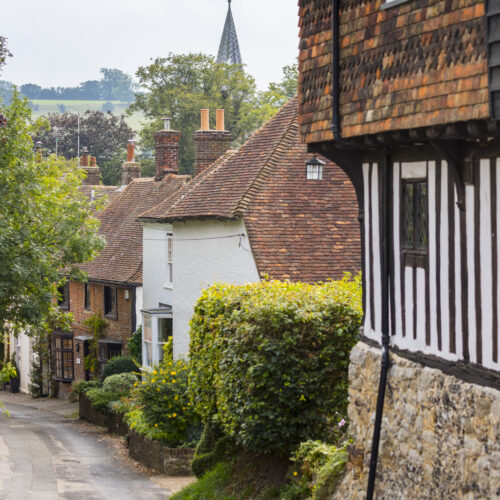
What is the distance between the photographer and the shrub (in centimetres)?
3625

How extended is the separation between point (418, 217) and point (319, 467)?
4.99 m

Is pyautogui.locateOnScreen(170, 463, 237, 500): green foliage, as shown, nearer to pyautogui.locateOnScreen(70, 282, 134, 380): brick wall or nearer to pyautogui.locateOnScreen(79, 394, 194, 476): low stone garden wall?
pyautogui.locateOnScreen(79, 394, 194, 476): low stone garden wall

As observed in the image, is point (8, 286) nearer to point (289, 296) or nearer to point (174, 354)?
point (174, 354)

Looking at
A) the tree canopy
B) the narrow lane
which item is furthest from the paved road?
the tree canopy

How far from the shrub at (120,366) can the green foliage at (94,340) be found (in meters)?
3.81

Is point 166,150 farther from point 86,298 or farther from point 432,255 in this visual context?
point 432,255

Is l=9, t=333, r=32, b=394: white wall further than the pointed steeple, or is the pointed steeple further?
the pointed steeple

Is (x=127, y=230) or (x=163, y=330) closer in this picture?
(x=163, y=330)

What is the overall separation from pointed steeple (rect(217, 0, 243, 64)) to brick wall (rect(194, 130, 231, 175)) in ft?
243

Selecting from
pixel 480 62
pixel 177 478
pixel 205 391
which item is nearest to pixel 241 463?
pixel 205 391

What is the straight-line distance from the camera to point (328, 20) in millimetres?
12062

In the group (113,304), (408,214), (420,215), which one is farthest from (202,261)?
(420,215)

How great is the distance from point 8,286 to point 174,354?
520 centimetres

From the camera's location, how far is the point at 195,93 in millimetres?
68500
